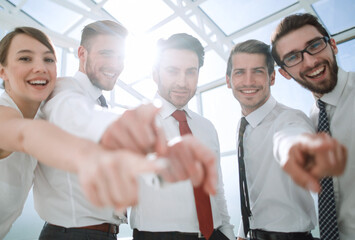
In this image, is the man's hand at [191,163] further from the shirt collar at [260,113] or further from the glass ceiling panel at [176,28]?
the glass ceiling panel at [176,28]

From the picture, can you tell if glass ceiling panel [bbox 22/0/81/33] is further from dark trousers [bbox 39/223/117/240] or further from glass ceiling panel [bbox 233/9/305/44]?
dark trousers [bbox 39/223/117/240]

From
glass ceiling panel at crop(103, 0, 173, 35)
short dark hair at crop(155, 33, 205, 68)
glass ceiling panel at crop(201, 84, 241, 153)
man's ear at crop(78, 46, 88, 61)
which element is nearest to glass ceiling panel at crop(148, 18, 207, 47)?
glass ceiling panel at crop(103, 0, 173, 35)

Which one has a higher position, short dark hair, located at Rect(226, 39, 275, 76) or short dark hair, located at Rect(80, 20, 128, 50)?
short dark hair, located at Rect(80, 20, 128, 50)

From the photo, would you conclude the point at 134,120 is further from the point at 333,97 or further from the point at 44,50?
the point at 333,97

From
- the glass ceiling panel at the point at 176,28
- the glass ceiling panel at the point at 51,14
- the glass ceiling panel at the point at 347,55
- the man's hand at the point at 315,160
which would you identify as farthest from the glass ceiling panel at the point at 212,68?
the man's hand at the point at 315,160

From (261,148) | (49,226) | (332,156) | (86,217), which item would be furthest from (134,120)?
(261,148)

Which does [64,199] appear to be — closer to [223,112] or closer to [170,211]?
[170,211]

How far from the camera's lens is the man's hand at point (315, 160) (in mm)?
443

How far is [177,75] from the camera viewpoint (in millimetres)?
1540

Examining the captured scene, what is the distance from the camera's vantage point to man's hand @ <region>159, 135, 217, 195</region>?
0.44 m

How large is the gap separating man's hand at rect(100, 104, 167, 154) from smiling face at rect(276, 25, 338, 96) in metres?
1.18

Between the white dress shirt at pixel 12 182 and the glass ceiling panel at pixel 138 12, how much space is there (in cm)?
370

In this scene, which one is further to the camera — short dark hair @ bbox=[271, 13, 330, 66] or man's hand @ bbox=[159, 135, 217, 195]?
short dark hair @ bbox=[271, 13, 330, 66]

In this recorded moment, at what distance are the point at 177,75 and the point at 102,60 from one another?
506 mm
